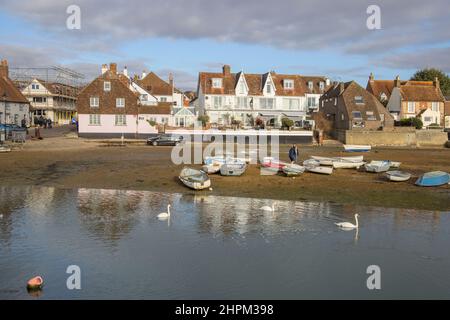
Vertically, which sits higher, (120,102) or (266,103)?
(266,103)

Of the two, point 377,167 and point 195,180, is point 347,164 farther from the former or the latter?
point 195,180

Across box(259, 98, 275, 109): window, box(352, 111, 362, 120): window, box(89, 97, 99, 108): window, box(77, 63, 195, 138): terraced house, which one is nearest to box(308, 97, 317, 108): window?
box(259, 98, 275, 109): window

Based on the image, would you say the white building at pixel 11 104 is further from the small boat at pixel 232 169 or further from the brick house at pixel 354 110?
the small boat at pixel 232 169

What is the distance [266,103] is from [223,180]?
183ft

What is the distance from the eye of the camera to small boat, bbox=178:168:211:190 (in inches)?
1316

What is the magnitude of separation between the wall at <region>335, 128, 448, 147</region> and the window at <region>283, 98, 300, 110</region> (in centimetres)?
1680

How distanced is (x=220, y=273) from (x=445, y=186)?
23031 mm

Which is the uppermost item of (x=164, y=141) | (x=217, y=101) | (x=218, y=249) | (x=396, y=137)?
(x=217, y=101)

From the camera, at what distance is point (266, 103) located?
90.6 metres

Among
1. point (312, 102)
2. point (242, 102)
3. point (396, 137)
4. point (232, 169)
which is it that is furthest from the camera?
point (312, 102)

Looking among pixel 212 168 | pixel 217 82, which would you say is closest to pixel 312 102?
pixel 217 82

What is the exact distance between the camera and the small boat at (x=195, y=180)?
110 feet
